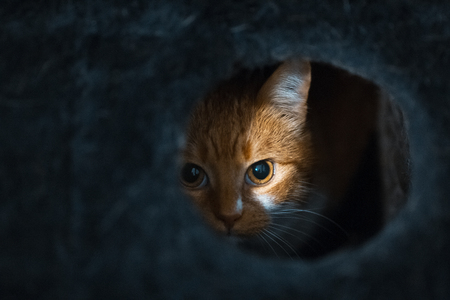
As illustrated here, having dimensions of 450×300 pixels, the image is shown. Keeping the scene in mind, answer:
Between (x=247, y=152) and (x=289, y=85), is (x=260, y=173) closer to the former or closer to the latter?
(x=247, y=152)

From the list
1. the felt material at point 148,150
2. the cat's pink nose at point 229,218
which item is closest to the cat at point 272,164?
the cat's pink nose at point 229,218

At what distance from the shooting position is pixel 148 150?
77cm

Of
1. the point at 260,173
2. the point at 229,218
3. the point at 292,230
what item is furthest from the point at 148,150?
the point at 292,230

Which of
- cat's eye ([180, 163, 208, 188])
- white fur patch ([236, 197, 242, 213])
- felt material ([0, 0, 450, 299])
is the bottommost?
felt material ([0, 0, 450, 299])

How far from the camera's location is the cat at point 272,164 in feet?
4.45

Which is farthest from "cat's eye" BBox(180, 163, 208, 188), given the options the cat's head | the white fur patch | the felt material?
the felt material

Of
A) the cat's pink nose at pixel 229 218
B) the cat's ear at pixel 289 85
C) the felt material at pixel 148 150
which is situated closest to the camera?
the felt material at pixel 148 150

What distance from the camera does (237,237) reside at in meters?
1.34

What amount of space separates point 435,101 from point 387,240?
314mm

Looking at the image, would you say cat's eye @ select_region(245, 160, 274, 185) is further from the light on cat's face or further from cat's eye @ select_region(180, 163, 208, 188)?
cat's eye @ select_region(180, 163, 208, 188)

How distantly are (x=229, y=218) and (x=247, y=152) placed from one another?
0.24 metres

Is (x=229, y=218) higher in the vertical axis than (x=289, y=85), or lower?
lower

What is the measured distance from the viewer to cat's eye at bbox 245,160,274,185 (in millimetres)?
1412

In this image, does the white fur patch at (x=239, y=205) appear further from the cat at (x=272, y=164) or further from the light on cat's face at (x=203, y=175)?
the light on cat's face at (x=203, y=175)
